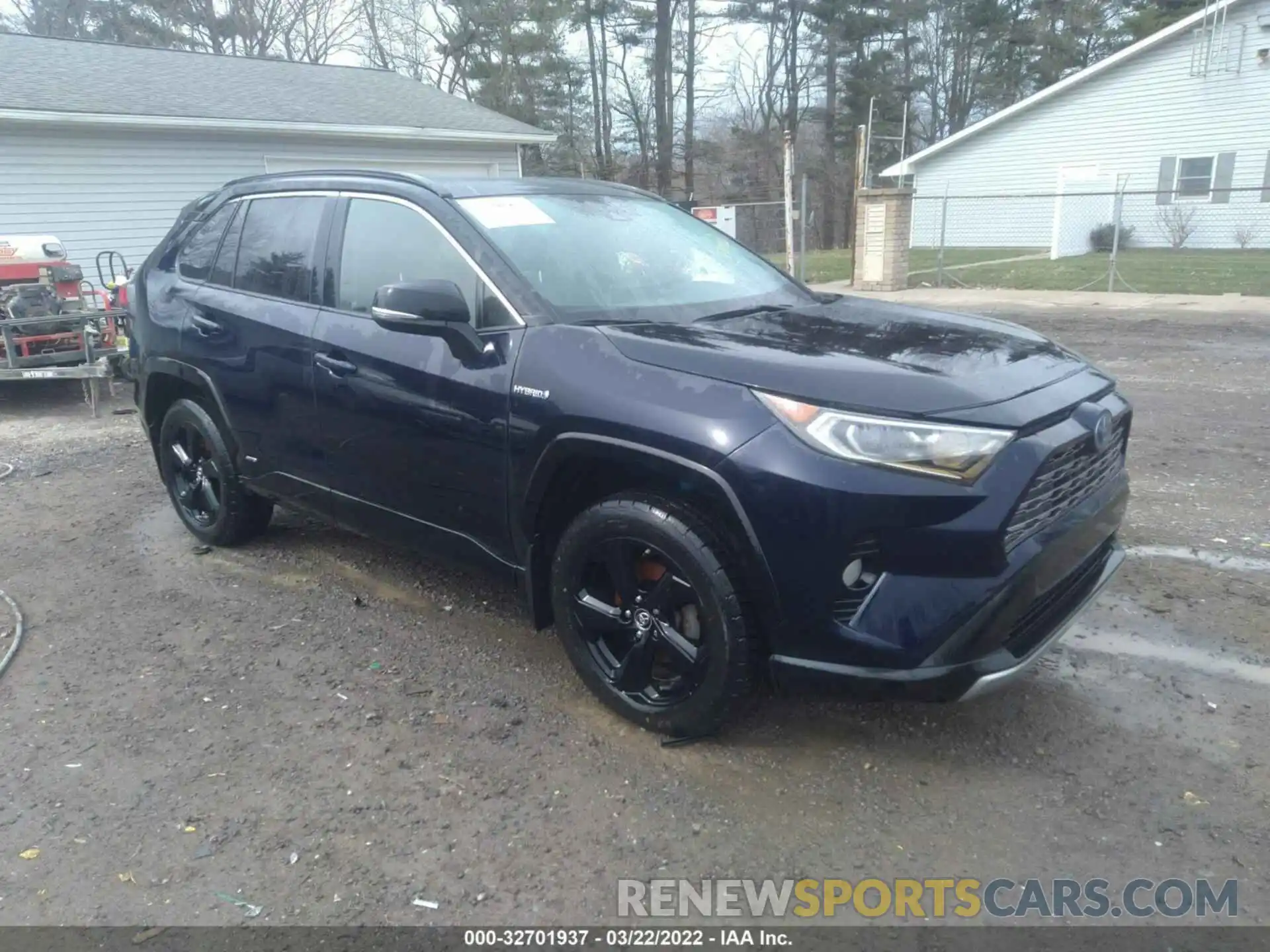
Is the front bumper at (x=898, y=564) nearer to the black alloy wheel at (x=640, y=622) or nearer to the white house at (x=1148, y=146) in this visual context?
the black alloy wheel at (x=640, y=622)

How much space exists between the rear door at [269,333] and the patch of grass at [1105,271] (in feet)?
33.5

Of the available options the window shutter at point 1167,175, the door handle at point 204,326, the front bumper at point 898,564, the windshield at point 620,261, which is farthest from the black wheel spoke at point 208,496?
the window shutter at point 1167,175

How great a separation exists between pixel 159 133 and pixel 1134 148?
23492 mm

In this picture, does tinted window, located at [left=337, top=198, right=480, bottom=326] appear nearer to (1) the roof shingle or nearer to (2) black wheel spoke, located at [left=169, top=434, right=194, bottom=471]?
(2) black wheel spoke, located at [left=169, top=434, right=194, bottom=471]

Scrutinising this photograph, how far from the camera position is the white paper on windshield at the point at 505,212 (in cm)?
358

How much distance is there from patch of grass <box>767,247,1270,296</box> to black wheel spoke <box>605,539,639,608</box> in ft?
37.2

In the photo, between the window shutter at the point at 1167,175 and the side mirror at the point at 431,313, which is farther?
the window shutter at the point at 1167,175

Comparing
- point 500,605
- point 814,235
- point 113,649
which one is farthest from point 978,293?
point 814,235

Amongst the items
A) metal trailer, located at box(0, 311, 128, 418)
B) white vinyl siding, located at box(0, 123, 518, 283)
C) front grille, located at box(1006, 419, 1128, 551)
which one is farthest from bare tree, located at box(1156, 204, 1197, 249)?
front grille, located at box(1006, 419, 1128, 551)

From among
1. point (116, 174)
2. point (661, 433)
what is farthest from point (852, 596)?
point (116, 174)

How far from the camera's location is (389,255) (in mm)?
3818

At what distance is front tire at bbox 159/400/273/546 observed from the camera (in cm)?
472

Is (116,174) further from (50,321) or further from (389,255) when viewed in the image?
(389,255)

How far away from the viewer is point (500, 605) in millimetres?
4328
